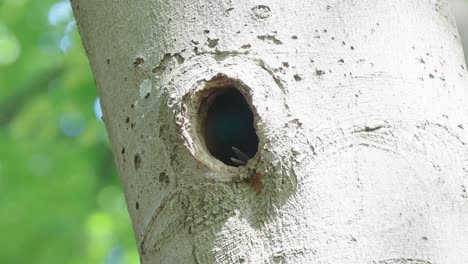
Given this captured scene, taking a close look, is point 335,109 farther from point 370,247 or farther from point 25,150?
point 25,150

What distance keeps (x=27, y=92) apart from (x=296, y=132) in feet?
11.3

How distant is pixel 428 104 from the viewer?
95cm

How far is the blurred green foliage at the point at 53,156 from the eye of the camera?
357 centimetres

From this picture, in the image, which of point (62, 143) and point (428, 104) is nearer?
point (428, 104)

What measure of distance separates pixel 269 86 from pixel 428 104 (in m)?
0.18

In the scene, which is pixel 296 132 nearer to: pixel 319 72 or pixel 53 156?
pixel 319 72

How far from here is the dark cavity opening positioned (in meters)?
1.00

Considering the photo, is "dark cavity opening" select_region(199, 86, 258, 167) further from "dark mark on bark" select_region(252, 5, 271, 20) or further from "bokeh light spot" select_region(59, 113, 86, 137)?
"bokeh light spot" select_region(59, 113, 86, 137)

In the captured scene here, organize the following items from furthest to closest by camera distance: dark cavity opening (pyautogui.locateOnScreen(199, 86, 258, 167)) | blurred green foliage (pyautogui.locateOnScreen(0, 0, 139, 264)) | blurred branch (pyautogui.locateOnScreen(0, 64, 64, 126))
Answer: blurred branch (pyautogui.locateOnScreen(0, 64, 64, 126))
blurred green foliage (pyautogui.locateOnScreen(0, 0, 139, 264))
dark cavity opening (pyautogui.locateOnScreen(199, 86, 258, 167))

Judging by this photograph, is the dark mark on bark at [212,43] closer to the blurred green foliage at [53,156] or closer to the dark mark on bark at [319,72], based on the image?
the dark mark on bark at [319,72]

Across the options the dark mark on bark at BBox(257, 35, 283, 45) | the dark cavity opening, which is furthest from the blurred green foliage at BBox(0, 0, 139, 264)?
the dark mark on bark at BBox(257, 35, 283, 45)

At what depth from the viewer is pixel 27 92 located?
4.18 meters

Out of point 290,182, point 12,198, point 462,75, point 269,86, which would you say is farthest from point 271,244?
point 12,198

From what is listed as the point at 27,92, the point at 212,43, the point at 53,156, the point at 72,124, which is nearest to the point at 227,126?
the point at 212,43
